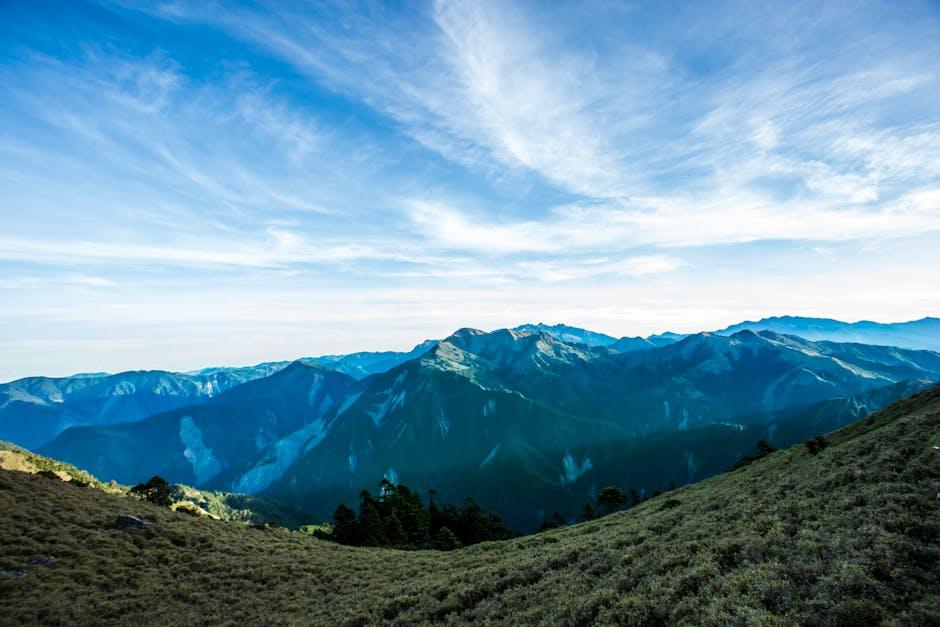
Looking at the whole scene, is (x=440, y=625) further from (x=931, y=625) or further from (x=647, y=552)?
(x=931, y=625)

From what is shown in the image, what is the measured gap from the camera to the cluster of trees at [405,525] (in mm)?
76438

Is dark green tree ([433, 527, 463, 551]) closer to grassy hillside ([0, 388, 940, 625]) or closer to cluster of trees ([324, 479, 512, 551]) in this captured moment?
cluster of trees ([324, 479, 512, 551])

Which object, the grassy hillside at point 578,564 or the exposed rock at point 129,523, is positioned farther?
the exposed rock at point 129,523

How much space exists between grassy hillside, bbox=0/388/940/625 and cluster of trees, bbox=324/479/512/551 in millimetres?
33256

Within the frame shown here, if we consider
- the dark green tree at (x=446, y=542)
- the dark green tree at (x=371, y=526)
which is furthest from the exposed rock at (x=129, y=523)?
the dark green tree at (x=446, y=542)

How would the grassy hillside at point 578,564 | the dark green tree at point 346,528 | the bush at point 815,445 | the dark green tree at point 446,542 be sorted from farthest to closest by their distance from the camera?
the dark green tree at point 346,528
the dark green tree at point 446,542
the bush at point 815,445
the grassy hillside at point 578,564

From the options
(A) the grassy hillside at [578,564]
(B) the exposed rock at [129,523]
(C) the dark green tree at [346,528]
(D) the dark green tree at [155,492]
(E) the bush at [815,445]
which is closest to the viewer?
(A) the grassy hillside at [578,564]

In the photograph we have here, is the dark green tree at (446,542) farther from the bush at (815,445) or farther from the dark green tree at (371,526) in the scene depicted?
the bush at (815,445)

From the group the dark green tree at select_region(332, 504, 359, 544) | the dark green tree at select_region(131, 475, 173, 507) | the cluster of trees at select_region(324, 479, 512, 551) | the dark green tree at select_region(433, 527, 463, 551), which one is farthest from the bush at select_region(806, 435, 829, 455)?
the dark green tree at select_region(131, 475, 173, 507)

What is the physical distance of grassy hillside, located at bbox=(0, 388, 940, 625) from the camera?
13.8m

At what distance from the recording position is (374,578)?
109 feet

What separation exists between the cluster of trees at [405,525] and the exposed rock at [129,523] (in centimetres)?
3992

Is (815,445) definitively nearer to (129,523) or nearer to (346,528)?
(129,523)

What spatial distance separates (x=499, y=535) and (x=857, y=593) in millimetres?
98241
